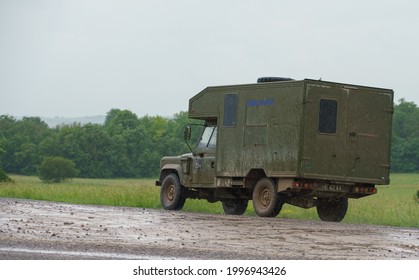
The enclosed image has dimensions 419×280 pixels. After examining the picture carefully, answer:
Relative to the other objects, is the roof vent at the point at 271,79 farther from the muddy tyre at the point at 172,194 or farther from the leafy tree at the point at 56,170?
the leafy tree at the point at 56,170

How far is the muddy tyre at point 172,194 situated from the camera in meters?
28.1

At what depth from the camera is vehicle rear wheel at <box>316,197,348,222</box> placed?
25.7 metres

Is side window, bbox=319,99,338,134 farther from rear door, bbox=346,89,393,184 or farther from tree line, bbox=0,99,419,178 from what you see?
tree line, bbox=0,99,419,178

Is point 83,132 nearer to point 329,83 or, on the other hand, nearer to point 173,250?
point 329,83

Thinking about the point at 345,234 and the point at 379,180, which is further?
the point at 379,180

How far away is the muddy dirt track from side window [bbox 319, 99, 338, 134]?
2670 mm

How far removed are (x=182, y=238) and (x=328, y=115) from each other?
26.0ft

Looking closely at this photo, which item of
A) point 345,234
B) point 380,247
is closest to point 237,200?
point 345,234

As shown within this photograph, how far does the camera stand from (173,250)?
575 inches

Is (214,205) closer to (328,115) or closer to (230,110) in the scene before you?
(230,110)

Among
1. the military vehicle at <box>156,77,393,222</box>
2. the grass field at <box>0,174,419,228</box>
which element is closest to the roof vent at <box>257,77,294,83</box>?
the military vehicle at <box>156,77,393,222</box>

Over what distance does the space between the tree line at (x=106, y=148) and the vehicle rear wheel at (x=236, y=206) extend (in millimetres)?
97102

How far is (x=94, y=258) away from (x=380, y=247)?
5122 millimetres

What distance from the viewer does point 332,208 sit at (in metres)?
26.0
